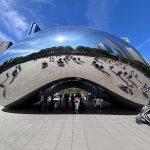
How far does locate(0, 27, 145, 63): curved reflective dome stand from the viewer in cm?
1822

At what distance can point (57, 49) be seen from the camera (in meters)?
18.0

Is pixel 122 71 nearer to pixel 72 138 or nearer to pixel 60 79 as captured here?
pixel 60 79

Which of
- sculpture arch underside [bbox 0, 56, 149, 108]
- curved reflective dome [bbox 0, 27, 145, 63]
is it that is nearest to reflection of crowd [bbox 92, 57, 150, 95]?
sculpture arch underside [bbox 0, 56, 149, 108]

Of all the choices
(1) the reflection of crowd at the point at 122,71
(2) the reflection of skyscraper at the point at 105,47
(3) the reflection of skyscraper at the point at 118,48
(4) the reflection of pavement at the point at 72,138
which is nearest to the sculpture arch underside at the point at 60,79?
(1) the reflection of crowd at the point at 122,71

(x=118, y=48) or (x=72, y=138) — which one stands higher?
(x=118, y=48)

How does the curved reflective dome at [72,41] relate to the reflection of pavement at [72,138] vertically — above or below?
above

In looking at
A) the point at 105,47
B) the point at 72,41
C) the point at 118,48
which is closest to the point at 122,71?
the point at 118,48

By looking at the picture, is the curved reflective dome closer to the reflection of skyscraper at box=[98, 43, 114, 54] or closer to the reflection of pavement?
the reflection of skyscraper at box=[98, 43, 114, 54]

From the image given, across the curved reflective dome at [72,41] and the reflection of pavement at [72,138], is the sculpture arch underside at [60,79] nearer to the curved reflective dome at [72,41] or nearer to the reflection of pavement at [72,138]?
the curved reflective dome at [72,41]

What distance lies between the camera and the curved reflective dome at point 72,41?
1822cm

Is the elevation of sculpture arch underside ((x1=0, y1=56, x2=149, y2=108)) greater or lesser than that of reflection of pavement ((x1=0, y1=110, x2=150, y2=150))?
greater

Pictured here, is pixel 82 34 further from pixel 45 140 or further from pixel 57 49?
pixel 45 140

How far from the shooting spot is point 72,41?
59.8 ft

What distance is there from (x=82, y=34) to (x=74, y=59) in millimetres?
1924
